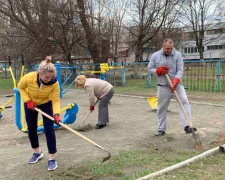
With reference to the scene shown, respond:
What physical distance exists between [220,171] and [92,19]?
1527cm

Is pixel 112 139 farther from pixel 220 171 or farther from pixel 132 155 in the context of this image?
pixel 220 171

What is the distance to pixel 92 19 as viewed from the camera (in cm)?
1742

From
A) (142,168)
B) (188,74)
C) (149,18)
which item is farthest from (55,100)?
(149,18)

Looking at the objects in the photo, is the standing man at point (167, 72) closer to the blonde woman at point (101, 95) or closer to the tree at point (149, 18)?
the blonde woman at point (101, 95)

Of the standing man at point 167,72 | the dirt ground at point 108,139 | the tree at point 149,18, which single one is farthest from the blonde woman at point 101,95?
the tree at point 149,18

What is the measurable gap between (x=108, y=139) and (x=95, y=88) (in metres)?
1.23

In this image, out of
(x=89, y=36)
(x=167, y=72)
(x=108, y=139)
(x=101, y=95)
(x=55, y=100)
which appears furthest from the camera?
(x=89, y=36)

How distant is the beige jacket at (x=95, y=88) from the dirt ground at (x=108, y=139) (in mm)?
686

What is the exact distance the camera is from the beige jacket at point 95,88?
5609mm

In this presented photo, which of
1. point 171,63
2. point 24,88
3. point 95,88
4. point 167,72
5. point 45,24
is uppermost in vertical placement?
point 45,24

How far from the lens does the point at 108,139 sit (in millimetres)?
4969

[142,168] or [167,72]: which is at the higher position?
[167,72]

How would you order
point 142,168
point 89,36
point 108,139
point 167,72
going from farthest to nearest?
point 89,36
point 108,139
point 167,72
point 142,168

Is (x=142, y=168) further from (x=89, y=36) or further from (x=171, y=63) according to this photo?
(x=89, y=36)
